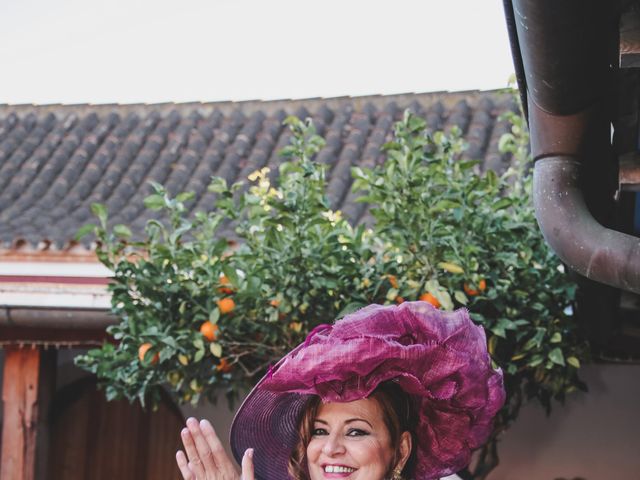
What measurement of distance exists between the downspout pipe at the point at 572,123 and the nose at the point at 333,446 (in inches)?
30.2

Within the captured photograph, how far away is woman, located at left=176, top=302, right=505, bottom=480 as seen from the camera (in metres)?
2.30

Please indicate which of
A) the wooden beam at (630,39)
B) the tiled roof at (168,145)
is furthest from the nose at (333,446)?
the tiled roof at (168,145)

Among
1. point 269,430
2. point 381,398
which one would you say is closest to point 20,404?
point 269,430

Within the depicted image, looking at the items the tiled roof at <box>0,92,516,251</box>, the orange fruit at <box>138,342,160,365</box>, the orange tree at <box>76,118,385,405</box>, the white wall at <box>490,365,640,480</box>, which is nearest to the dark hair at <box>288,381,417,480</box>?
the orange tree at <box>76,118,385,405</box>

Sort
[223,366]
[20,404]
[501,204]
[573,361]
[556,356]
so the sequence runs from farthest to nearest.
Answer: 1. [20,404]
2. [223,366]
3. [573,361]
4. [556,356]
5. [501,204]

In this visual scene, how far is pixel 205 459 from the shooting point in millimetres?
2236

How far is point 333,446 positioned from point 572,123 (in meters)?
0.92

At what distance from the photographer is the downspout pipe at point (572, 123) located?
218 centimetres

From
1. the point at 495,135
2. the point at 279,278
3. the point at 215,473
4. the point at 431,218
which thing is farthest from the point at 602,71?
the point at 495,135

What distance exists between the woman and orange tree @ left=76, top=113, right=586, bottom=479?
1.64 meters

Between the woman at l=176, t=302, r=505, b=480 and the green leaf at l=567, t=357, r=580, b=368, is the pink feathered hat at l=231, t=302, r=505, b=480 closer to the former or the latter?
the woman at l=176, t=302, r=505, b=480

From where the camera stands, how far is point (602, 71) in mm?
2334

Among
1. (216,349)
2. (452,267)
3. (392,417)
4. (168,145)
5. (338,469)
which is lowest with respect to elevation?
(338,469)

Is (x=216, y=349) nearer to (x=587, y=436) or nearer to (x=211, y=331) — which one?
(x=211, y=331)
